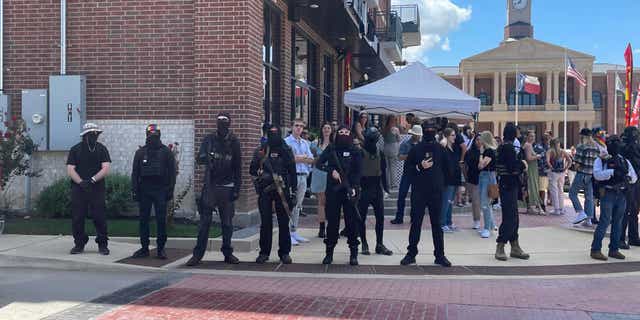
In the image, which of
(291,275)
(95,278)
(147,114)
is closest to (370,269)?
(291,275)

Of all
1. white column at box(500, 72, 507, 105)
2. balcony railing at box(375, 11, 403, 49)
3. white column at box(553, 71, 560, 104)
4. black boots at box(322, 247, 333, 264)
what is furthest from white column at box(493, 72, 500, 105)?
black boots at box(322, 247, 333, 264)

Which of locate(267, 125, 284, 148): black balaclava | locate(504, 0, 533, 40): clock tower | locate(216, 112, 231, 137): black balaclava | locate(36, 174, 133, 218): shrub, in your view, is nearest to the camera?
locate(216, 112, 231, 137): black balaclava

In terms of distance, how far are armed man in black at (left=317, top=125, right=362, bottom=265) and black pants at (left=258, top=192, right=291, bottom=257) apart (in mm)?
586

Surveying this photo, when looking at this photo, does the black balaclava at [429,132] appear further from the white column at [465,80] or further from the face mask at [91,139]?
the white column at [465,80]

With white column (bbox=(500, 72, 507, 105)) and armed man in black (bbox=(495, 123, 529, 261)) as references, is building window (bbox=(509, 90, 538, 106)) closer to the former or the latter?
white column (bbox=(500, 72, 507, 105))

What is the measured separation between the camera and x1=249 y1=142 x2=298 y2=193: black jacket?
8031 millimetres

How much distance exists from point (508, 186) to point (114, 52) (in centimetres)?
735

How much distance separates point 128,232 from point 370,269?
4179mm

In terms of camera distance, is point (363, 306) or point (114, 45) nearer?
point (363, 306)

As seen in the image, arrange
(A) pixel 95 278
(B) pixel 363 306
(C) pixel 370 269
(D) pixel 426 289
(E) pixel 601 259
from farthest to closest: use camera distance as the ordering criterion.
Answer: (E) pixel 601 259 → (C) pixel 370 269 → (A) pixel 95 278 → (D) pixel 426 289 → (B) pixel 363 306

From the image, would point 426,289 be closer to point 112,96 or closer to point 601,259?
point 601,259

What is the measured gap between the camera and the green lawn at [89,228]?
959cm

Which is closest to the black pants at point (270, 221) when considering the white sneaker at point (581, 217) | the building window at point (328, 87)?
the white sneaker at point (581, 217)

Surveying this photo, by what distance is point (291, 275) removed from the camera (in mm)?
7516
